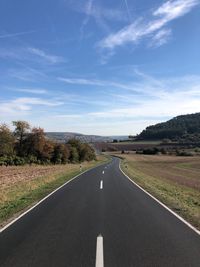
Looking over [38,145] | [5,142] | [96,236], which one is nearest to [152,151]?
[38,145]

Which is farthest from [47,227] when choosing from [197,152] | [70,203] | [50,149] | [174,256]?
[197,152]

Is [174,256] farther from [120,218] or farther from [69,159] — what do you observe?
[69,159]

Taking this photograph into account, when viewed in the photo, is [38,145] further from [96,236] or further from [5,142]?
[96,236]

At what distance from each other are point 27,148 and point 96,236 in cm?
6953

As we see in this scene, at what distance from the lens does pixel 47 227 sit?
426 inches

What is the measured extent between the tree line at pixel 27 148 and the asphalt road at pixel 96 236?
52.2 metres

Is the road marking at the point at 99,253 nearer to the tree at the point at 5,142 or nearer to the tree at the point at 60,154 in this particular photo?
the tree at the point at 5,142

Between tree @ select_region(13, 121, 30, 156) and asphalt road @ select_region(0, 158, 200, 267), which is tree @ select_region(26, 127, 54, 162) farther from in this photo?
asphalt road @ select_region(0, 158, 200, 267)

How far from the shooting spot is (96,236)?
955cm

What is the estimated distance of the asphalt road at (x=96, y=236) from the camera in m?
7.42

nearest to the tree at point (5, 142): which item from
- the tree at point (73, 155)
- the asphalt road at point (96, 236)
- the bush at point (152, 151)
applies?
the tree at point (73, 155)

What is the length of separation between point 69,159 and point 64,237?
276 feet

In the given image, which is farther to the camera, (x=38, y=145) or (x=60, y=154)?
(x=60, y=154)

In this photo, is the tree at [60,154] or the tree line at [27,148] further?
the tree at [60,154]
